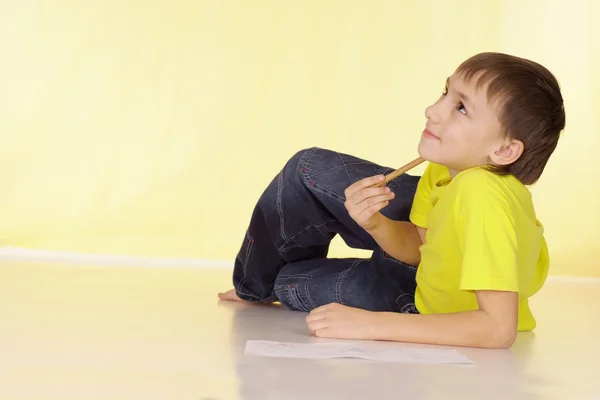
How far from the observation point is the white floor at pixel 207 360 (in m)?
1.03

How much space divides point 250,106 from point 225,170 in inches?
11.7

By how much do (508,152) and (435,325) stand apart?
0.30 meters

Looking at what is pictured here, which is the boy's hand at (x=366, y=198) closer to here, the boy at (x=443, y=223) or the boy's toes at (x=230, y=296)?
the boy at (x=443, y=223)

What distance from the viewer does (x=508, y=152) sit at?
53.9 inches

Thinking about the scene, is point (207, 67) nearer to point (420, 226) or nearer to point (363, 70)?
point (363, 70)

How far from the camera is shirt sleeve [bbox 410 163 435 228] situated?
1.50 metres

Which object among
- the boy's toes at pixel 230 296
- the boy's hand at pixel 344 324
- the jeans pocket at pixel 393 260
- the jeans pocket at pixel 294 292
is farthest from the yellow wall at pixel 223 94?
the boy's hand at pixel 344 324

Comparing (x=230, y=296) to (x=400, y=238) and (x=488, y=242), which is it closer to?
(x=400, y=238)

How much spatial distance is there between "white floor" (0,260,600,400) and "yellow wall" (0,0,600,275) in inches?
56.2

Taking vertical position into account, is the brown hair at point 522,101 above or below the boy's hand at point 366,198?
above

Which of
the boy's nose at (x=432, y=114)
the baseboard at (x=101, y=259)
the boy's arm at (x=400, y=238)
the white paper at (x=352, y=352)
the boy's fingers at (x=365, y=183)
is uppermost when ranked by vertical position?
the boy's nose at (x=432, y=114)

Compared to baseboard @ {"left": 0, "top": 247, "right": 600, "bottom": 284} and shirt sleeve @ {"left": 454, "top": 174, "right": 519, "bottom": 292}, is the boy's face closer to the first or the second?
shirt sleeve @ {"left": 454, "top": 174, "right": 519, "bottom": 292}

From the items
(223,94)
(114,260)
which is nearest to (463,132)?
(114,260)

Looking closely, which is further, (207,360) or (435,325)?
(435,325)
